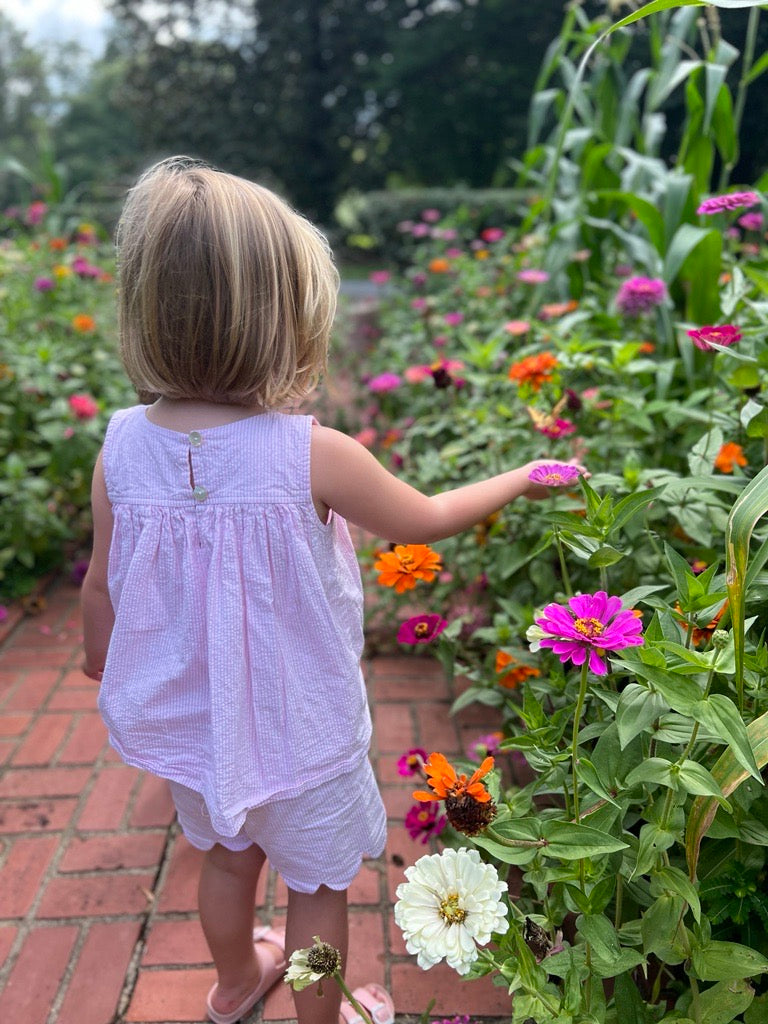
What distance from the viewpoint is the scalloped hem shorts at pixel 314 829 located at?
48.6 inches

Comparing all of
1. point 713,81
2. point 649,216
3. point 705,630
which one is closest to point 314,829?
point 705,630

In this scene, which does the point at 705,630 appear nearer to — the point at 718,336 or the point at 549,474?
the point at 549,474

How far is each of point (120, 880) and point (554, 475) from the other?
1232mm

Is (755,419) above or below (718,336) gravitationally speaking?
below

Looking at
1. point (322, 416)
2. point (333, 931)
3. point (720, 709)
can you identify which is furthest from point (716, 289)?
point (322, 416)

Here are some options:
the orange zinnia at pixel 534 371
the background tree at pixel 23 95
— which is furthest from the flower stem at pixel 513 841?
the background tree at pixel 23 95

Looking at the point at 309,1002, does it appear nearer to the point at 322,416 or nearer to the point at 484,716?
the point at 484,716

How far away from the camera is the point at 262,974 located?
4.87 feet

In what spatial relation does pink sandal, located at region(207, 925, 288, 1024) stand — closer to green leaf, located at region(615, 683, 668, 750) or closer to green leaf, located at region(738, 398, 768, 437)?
green leaf, located at region(615, 683, 668, 750)

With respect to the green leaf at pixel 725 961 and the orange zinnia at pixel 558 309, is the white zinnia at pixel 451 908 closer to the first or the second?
the green leaf at pixel 725 961

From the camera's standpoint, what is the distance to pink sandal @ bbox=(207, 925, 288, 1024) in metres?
1.45

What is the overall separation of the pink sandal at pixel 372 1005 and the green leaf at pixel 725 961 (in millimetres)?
568

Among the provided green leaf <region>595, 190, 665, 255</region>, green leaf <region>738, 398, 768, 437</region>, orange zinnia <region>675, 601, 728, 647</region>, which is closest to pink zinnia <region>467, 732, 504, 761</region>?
orange zinnia <region>675, 601, 728, 647</region>

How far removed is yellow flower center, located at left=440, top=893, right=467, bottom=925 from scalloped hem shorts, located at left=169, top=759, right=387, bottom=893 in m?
0.33
